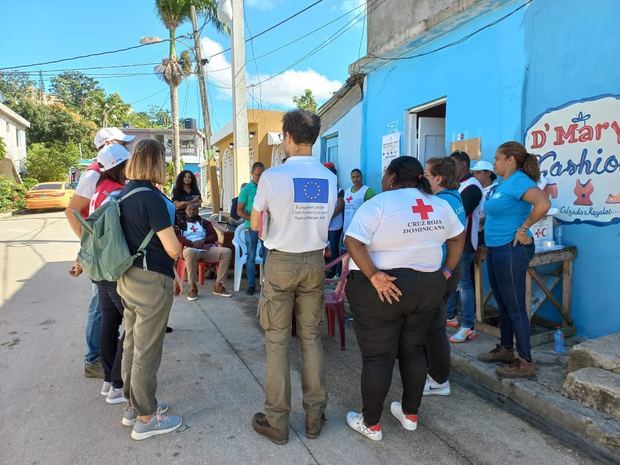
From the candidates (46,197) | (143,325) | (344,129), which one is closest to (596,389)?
(143,325)

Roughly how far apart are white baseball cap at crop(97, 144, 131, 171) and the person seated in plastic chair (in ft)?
10.2

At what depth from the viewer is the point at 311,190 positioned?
106 inches

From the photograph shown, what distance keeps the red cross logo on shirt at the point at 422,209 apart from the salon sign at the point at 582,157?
235 cm

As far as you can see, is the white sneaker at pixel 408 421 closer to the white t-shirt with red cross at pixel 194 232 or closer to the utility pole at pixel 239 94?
the white t-shirt with red cross at pixel 194 232

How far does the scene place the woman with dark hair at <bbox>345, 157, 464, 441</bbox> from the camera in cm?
253

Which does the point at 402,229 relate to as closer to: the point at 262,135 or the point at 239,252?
the point at 239,252

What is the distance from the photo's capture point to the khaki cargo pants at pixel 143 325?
2.65 meters

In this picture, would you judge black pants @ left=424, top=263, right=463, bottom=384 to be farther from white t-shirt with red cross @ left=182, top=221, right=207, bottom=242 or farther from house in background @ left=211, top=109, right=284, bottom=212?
house in background @ left=211, top=109, right=284, bottom=212

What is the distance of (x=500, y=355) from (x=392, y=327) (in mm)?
1602

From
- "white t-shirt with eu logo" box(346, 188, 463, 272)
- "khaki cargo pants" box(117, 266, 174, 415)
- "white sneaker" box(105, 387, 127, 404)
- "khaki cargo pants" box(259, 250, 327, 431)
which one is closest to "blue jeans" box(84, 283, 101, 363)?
"white sneaker" box(105, 387, 127, 404)

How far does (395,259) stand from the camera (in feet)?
8.41

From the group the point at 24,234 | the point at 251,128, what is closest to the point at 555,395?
the point at 251,128

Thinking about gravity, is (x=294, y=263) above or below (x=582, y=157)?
below

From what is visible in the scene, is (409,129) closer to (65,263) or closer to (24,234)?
(65,263)
